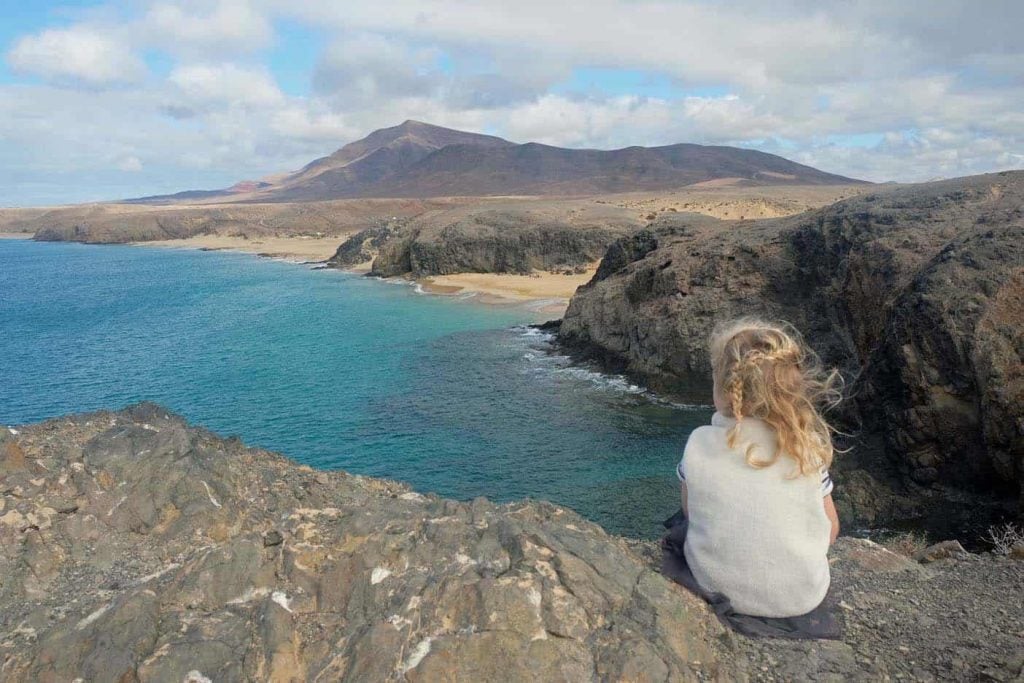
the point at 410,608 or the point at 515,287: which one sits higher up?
the point at 410,608

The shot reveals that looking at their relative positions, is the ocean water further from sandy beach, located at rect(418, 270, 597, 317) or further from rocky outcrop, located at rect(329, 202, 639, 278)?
rocky outcrop, located at rect(329, 202, 639, 278)

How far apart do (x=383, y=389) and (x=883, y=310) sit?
15.4 m

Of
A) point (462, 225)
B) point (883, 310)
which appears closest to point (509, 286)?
point (462, 225)

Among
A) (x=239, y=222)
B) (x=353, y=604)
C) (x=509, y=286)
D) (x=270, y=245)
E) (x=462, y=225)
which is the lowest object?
(x=270, y=245)

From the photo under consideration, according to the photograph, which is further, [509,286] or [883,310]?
[509,286]

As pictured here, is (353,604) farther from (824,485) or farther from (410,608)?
(824,485)

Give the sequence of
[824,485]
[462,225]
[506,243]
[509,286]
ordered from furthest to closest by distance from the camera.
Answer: [462,225] < [506,243] < [509,286] < [824,485]

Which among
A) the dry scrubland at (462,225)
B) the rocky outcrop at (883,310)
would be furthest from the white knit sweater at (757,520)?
the dry scrubland at (462,225)

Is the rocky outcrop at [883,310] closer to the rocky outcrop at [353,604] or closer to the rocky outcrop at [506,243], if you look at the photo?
the rocky outcrop at [353,604]

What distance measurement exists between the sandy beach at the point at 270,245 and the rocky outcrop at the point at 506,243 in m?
21.5

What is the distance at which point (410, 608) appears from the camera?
4.64m

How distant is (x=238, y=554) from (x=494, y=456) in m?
12.9

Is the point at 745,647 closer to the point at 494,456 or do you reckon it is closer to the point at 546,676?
the point at 546,676

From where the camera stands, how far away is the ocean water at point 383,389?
17156 mm
